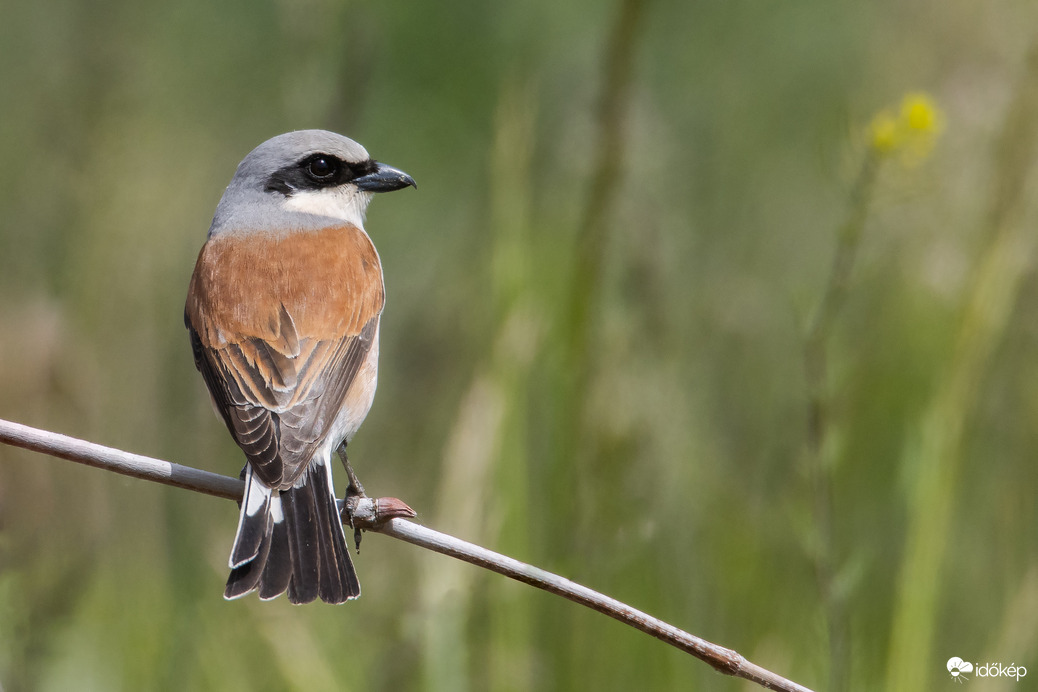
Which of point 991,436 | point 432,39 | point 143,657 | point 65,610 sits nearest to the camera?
point 65,610

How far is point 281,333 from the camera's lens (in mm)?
2844

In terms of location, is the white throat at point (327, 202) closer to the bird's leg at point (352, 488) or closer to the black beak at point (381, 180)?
the black beak at point (381, 180)

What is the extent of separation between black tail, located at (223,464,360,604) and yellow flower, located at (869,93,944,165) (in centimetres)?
148

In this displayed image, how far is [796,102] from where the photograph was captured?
5246mm

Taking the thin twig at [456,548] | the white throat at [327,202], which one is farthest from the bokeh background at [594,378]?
the thin twig at [456,548]

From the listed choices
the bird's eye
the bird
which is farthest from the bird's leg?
the bird's eye

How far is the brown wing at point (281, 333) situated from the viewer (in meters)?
2.63

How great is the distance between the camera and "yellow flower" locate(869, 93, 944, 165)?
2.48 meters

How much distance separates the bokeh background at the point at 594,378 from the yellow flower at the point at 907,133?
2 cm

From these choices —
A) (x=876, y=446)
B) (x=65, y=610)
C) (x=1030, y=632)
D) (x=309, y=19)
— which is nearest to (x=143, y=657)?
(x=65, y=610)

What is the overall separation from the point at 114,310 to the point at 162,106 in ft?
5.72

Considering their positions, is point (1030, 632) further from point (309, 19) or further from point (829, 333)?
Result: point (309, 19)

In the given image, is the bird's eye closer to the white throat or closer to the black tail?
the white throat

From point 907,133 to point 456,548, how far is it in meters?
1.40
